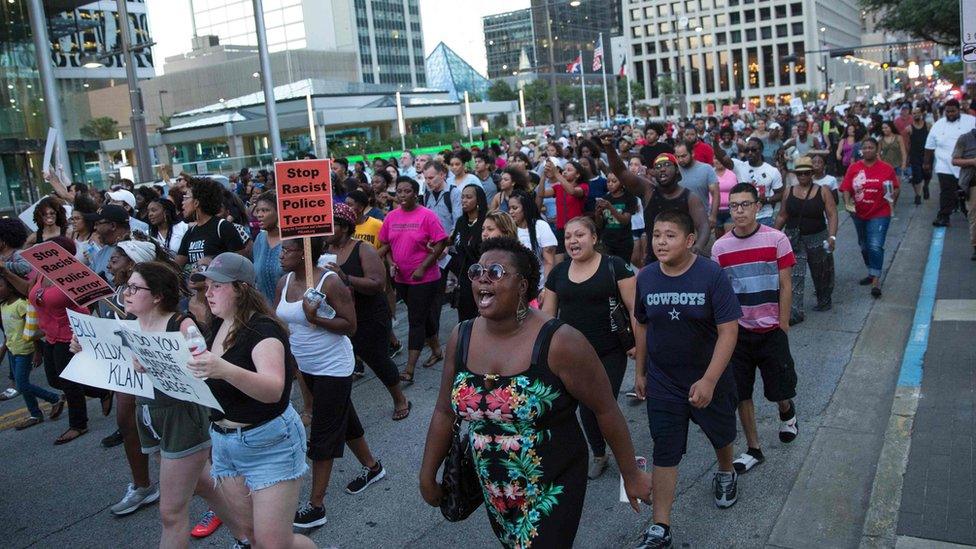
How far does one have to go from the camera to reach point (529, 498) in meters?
3.18

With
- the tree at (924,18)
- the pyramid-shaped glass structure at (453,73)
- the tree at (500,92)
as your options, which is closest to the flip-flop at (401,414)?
the tree at (924,18)

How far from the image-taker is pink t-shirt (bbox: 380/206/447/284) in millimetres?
7957

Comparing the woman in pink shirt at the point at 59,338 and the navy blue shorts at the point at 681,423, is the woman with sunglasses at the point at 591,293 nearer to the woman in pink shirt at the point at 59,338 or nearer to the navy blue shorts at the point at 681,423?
the navy blue shorts at the point at 681,423

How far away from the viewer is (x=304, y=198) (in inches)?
220

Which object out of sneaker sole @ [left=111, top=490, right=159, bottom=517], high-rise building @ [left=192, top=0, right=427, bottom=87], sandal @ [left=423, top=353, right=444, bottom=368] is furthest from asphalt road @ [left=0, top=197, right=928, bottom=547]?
high-rise building @ [left=192, top=0, right=427, bottom=87]

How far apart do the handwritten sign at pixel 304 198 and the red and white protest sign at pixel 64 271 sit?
1.19 m

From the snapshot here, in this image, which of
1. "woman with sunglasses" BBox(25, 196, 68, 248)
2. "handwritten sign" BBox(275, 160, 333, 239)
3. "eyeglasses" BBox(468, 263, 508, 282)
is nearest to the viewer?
"eyeglasses" BBox(468, 263, 508, 282)

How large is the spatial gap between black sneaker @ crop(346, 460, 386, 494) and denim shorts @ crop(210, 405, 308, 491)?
1689mm

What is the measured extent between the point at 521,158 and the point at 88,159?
40444 mm

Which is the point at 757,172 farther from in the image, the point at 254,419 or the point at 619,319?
the point at 254,419

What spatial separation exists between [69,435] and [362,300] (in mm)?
2914

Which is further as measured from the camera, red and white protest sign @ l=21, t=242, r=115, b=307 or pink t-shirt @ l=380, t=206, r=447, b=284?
pink t-shirt @ l=380, t=206, r=447, b=284

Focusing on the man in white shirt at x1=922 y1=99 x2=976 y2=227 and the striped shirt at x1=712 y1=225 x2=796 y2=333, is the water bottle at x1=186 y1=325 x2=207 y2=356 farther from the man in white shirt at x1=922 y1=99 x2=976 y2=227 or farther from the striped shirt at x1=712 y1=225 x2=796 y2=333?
the man in white shirt at x1=922 y1=99 x2=976 y2=227

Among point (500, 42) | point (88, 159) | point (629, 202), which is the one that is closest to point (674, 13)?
point (500, 42)
